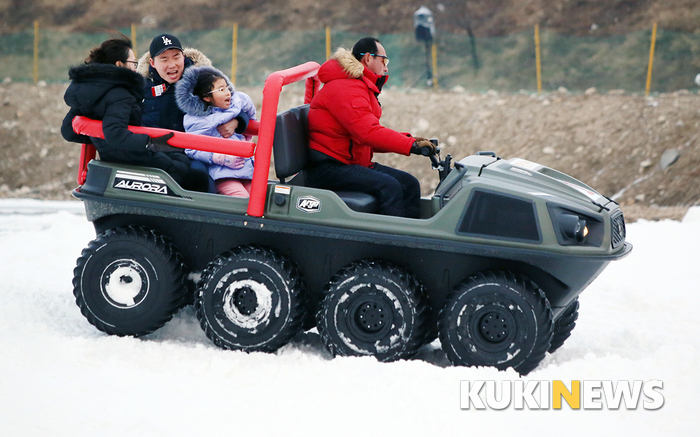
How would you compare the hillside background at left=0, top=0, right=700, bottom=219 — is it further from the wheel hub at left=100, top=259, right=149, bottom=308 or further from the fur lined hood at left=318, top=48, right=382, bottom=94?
the wheel hub at left=100, top=259, right=149, bottom=308

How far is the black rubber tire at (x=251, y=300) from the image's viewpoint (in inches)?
182

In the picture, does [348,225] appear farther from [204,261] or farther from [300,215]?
[204,261]

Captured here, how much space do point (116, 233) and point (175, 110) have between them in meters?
1.08

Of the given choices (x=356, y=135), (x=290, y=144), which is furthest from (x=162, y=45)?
(x=356, y=135)

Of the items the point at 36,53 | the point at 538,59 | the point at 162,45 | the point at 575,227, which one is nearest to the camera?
the point at 575,227

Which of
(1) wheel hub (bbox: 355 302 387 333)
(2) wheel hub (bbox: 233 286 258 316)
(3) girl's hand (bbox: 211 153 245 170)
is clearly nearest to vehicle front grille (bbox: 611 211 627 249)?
(1) wheel hub (bbox: 355 302 387 333)

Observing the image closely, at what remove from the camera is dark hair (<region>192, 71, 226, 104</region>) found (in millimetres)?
4980

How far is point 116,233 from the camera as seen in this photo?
4824 millimetres

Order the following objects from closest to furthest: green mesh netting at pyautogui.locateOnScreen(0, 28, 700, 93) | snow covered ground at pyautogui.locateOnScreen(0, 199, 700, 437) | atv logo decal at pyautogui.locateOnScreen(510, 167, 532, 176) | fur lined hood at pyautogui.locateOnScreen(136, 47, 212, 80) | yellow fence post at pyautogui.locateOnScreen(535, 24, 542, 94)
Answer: snow covered ground at pyautogui.locateOnScreen(0, 199, 700, 437), atv logo decal at pyautogui.locateOnScreen(510, 167, 532, 176), fur lined hood at pyautogui.locateOnScreen(136, 47, 212, 80), green mesh netting at pyautogui.locateOnScreen(0, 28, 700, 93), yellow fence post at pyautogui.locateOnScreen(535, 24, 542, 94)

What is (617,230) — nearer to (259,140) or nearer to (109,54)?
(259,140)

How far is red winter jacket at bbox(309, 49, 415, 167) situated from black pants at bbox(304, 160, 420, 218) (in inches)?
4.4

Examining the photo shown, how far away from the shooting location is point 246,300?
470 centimetres

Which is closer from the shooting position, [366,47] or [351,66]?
[351,66]

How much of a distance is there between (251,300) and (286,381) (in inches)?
28.5
